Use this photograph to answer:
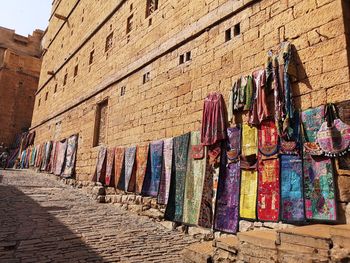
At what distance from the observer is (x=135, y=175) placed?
7277 millimetres

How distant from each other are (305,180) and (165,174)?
10.6ft

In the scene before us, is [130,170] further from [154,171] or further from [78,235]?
[78,235]

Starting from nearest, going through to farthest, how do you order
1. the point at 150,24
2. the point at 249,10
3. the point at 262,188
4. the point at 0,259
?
1. the point at 0,259
2. the point at 262,188
3. the point at 249,10
4. the point at 150,24

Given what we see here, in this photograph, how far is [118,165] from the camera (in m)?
8.07

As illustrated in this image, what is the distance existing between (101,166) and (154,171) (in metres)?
2.83

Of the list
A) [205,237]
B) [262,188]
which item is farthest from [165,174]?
[262,188]

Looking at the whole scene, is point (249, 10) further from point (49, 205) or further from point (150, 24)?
point (49, 205)

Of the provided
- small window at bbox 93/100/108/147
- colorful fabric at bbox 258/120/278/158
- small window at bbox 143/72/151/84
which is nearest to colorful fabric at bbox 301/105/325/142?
colorful fabric at bbox 258/120/278/158

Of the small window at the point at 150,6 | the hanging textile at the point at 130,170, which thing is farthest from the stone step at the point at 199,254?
the small window at the point at 150,6

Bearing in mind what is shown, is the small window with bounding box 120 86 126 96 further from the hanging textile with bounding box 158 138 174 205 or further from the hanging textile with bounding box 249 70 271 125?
the hanging textile with bounding box 249 70 271 125

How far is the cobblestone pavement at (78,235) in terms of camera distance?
13.0 feet

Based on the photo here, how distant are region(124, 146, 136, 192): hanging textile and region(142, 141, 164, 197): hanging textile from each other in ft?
1.92

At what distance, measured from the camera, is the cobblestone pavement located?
13.0 ft

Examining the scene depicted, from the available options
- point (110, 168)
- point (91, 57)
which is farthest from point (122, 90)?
point (91, 57)
